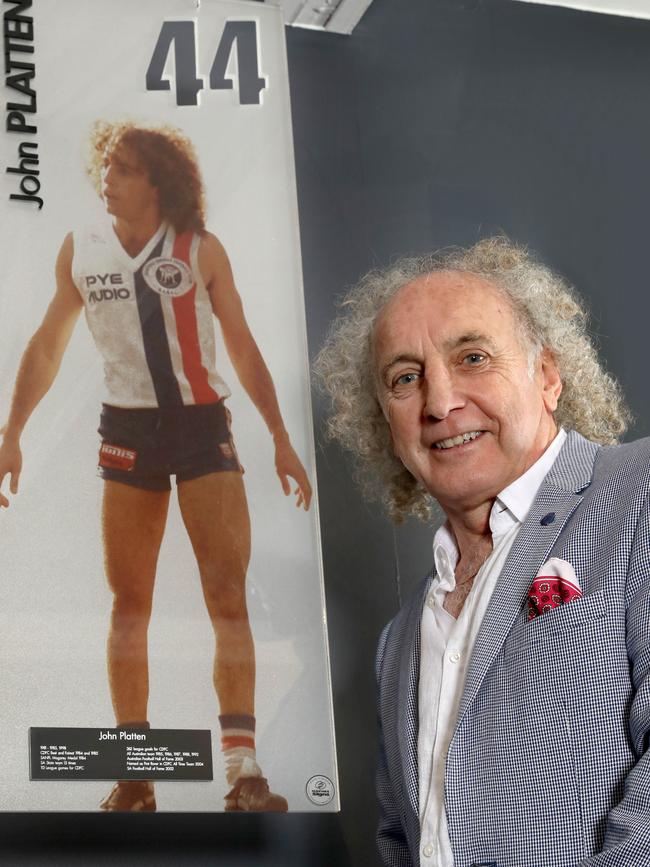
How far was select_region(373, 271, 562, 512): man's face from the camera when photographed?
1916 mm

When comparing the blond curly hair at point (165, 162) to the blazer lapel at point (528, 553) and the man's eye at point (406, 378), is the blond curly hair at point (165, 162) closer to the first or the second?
the man's eye at point (406, 378)

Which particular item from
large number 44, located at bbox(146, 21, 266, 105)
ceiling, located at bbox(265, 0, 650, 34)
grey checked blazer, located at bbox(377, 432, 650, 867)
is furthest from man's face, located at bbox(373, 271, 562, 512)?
ceiling, located at bbox(265, 0, 650, 34)

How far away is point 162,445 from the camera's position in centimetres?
228

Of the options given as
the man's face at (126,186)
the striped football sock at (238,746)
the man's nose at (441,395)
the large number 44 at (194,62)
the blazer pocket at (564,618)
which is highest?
the large number 44 at (194,62)

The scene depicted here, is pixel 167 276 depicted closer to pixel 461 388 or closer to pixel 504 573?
pixel 461 388

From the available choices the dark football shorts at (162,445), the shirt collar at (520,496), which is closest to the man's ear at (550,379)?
the shirt collar at (520,496)

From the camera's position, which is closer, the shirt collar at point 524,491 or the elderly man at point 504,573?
the elderly man at point 504,573

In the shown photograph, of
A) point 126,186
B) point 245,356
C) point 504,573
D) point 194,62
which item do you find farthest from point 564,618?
point 194,62

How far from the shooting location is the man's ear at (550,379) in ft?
6.75

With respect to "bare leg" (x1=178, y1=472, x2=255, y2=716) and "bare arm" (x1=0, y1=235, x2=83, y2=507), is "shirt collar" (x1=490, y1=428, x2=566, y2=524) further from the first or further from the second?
"bare arm" (x1=0, y1=235, x2=83, y2=507)

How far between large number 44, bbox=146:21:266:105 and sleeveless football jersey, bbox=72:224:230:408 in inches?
13.1

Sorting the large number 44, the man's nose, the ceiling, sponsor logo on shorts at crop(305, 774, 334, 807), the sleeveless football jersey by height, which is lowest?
sponsor logo on shorts at crop(305, 774, 334, 807)

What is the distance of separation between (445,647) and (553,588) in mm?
248

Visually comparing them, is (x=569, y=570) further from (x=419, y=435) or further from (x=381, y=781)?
(x=381, y=781)
